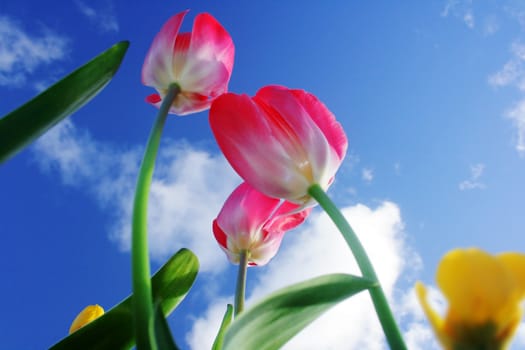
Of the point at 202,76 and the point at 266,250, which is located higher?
the point at 202,76

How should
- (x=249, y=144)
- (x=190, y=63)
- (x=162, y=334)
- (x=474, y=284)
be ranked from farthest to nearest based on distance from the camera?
1. (x=190, y=63)
2. (x=249, y=144)
3. (x=162, y=334)
4. (x=474, y=284)

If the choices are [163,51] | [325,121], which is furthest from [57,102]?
[325,121]

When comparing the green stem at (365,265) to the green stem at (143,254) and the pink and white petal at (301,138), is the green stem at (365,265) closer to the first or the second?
the pink and white petal at (301,138)

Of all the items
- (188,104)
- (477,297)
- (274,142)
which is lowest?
(477,297)

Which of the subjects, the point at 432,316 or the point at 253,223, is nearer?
the point at 432,316

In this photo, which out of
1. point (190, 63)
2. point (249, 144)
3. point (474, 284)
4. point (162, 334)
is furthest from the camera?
point (190, 63)

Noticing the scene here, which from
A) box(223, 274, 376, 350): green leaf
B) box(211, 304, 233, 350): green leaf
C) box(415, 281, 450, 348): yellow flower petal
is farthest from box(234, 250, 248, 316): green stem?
box(415, 281, 450, 348): yellow flower petal

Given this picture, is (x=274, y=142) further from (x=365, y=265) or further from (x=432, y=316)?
(x=432, y=316)

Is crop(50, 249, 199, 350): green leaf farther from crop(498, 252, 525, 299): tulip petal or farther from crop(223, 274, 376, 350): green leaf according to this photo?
crop(498, 252, 525, 299): tulip petal
